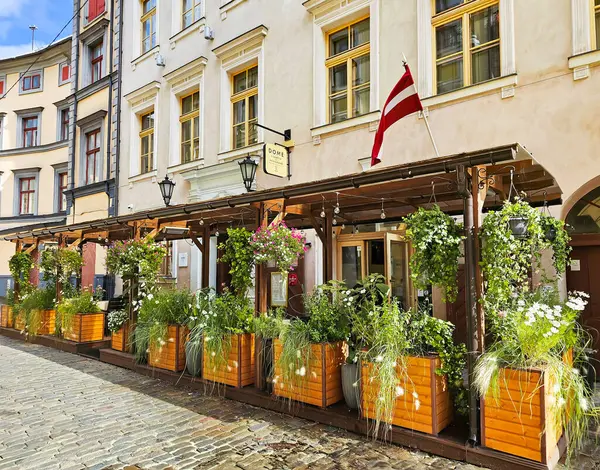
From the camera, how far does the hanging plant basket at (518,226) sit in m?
3.85

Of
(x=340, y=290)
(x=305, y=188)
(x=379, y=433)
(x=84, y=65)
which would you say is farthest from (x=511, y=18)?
(x=84, y=65)

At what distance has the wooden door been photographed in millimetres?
6508

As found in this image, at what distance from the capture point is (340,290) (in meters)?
5.21

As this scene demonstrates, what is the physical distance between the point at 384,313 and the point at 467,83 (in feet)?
15.4

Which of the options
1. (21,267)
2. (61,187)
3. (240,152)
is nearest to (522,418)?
(240,152)

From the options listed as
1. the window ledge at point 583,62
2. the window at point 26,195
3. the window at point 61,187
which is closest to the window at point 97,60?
the window at point 61,187

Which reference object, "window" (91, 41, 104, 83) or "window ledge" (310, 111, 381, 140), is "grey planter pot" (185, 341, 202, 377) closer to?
"window ledge" (310, 111, 381, 140)

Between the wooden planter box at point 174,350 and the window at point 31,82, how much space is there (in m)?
21.5

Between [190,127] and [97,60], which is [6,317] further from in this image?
[97,60]

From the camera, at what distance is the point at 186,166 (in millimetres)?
11836

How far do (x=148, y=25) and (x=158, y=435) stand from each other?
12.7 metres

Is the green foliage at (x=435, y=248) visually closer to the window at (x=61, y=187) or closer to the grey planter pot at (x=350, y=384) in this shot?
the grey planter pot at (x=350, y=384)

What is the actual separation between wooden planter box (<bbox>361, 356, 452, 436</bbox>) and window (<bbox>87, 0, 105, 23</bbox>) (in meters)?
16.0

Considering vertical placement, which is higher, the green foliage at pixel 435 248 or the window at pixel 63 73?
the window at pixel 63 73
